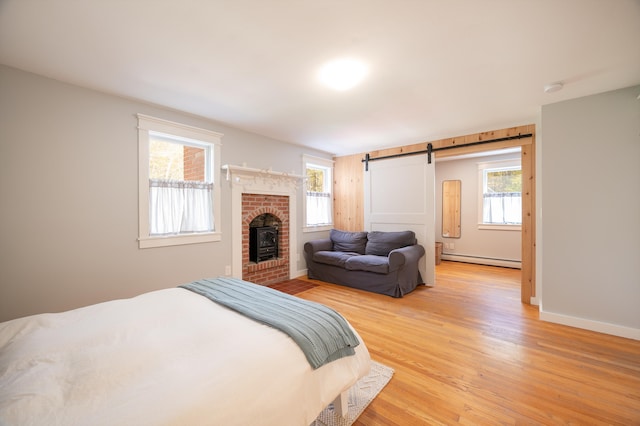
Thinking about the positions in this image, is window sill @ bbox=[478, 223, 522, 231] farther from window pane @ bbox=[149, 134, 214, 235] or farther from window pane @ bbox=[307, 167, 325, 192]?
window pane @ bbox=[149, 134, 214, 235]

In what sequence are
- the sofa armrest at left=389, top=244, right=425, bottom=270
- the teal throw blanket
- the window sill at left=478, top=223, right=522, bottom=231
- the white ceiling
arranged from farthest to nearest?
the window sill at left=478, top=223, right=522, bottom=231 < the sofa armrest at left=389, top=244, right=425, bottom=270 < the white ceiling < the teal throw blanket

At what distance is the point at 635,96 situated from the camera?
248 cm

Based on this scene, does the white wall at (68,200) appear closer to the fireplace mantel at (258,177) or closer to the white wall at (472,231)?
the fireplace mantel at (258,177)

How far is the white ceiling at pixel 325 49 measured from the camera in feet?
5.09

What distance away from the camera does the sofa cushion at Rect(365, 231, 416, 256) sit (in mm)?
4172

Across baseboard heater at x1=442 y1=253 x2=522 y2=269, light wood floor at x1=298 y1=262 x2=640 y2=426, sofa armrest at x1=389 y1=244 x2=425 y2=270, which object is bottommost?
light wood floor at x1=298 y1=262 x2=640 y2=426

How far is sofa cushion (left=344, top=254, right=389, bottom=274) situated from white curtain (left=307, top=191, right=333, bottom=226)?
1.30m

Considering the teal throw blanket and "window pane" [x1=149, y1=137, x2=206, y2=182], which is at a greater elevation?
"window pane" [x1=149, y1=137, x2=206, y2=182]

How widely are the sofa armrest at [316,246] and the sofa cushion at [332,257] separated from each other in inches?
3.5

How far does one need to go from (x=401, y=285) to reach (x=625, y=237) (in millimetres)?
2322

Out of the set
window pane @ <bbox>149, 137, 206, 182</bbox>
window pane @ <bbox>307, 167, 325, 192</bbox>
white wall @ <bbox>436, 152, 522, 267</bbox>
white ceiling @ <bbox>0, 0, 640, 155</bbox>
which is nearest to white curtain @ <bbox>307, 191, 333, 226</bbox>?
window pane @ <bbox>307, 167, 325, 192</bbox>

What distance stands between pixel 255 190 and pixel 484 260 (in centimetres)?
522

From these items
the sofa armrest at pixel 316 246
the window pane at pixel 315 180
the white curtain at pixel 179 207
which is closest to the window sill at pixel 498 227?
the sofa armrest at pixel 316 246

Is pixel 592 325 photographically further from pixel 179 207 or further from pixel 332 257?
pixel 179 207
